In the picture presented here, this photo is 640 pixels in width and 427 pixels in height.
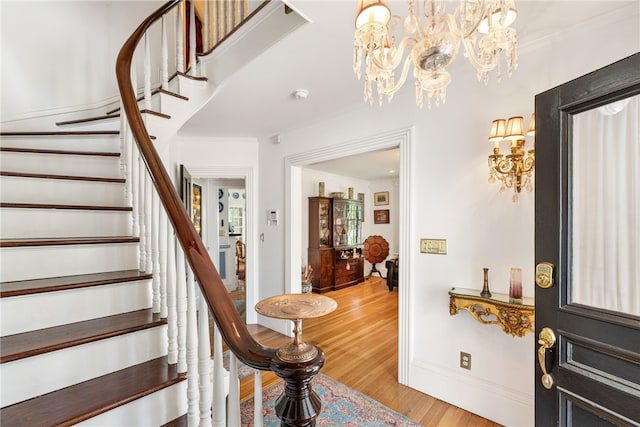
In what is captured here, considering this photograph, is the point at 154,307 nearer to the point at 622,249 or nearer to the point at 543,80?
the point at 622,249

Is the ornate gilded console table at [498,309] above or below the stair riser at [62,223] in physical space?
below

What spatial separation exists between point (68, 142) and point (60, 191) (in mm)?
722

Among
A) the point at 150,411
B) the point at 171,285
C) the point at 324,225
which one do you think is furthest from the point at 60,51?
the point at 324,225

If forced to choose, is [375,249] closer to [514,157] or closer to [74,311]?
[514,157]

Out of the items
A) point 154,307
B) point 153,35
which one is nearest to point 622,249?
point 154,307

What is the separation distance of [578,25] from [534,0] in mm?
392

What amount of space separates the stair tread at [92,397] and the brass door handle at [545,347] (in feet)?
4.88

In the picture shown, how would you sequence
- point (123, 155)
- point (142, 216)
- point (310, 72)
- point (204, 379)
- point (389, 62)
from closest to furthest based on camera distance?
point (204, 379) → point (389, 62) → point (142, 216) → point (123, 155) → point (310, 72)

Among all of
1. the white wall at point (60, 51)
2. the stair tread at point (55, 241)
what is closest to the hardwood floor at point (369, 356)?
the stair tread at point (55, 241)

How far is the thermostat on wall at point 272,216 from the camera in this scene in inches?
135

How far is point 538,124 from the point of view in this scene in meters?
1.12

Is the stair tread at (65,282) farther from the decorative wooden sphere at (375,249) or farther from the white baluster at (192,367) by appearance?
the decorative wooden sphere at (375,249)

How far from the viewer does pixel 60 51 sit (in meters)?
2.67

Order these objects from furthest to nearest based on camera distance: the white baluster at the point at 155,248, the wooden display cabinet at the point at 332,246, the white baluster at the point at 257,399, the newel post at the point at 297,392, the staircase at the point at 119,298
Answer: the wooden display cabinet at the point at 332,246, the white baluster at the point at 155,248, the staircase at the point at 119,298, the white baluster at the point at 257,399, the newel post at the point at 297,392
